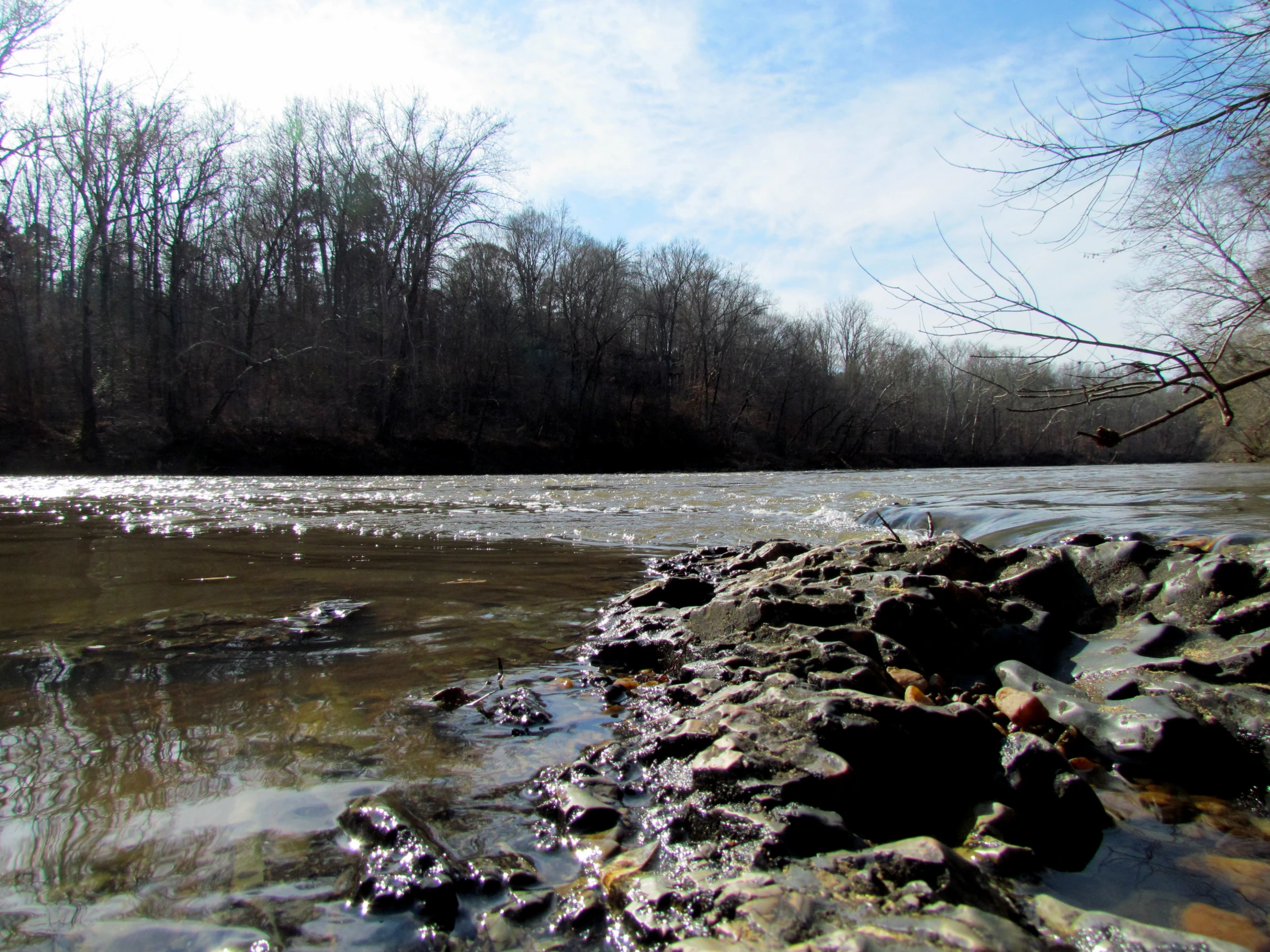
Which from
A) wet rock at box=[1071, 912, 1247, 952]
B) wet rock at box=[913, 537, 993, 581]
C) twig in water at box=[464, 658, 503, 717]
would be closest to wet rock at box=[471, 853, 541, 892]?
twig in water at box=[464, 658, 503, 717]

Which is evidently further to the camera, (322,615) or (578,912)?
(322,615)

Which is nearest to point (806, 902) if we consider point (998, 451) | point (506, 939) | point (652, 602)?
point (506, 939)

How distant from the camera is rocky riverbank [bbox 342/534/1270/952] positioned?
1.28 meters

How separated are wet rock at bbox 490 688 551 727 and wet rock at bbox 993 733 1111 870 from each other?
131 centimetres

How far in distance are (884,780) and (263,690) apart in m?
2.01

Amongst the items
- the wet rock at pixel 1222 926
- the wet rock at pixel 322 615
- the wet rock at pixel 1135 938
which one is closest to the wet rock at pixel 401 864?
the wet rock at pixel 1135 938

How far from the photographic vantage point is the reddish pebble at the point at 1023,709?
84.7 inches

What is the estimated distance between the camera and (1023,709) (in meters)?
2.18

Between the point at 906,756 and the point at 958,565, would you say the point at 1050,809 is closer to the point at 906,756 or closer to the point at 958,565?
the point at 906,756

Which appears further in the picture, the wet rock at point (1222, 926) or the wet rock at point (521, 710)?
the wet rock at point (521, 710)

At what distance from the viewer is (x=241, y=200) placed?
2728 cm

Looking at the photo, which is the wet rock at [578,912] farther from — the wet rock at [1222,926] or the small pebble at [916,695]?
the small pebble at [916,695]

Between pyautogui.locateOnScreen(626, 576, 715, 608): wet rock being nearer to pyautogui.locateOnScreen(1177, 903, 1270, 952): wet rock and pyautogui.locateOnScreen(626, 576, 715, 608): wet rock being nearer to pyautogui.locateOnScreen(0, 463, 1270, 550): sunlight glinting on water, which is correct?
pyautogui.locateOnScreen(1177, 903, 1270, 952): wet rock

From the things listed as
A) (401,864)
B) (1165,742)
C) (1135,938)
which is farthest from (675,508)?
(1135,938)
